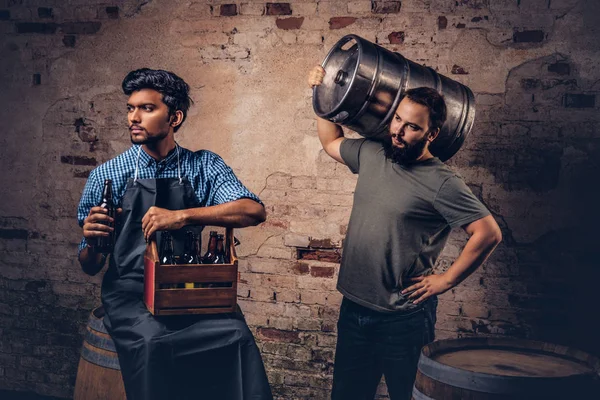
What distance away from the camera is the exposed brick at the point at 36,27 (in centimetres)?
396

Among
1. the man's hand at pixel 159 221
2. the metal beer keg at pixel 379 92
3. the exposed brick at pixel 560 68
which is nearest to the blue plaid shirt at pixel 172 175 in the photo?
the man's hand at pixel 159 221

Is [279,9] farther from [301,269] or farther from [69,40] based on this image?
[301,269]

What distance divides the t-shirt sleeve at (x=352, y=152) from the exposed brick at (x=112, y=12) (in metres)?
1.73

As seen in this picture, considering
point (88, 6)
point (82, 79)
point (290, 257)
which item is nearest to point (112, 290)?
point (290, 257)

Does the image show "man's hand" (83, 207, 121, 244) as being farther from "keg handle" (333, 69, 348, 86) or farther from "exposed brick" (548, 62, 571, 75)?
"exposed brick" (548, 62, 571, 75)

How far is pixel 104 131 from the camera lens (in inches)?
155

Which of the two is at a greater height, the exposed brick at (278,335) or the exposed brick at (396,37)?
the exposed brick at (396,37)

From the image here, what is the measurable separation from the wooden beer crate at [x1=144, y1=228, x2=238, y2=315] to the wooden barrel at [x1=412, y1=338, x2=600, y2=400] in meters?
0.85

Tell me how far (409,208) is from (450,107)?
52 cm

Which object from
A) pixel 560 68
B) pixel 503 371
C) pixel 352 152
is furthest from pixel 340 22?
pixel 503 371

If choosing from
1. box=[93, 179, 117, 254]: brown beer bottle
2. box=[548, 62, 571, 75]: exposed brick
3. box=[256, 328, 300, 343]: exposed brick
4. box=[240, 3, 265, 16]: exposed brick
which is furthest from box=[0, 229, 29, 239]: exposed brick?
box=[548, 62, 571, 75]: exposed brick

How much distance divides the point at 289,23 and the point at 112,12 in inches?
43.3

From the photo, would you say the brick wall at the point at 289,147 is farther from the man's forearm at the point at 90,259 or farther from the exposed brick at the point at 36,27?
the man's forearm at the point at 90,259

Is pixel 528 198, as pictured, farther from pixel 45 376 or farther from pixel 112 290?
pixel 45 376
